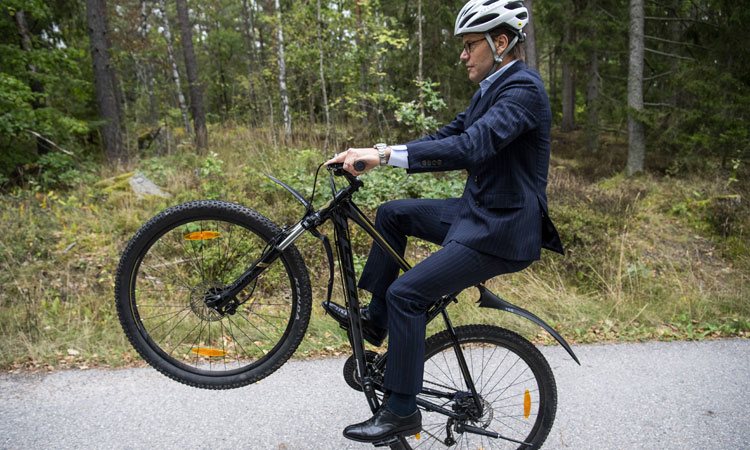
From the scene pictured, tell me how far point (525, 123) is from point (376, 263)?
3.41ft

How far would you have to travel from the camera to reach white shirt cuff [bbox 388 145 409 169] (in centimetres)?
188

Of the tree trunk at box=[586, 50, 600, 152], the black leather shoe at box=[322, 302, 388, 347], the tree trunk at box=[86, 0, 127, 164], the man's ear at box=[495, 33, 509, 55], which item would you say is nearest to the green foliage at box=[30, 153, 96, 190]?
the tree trunk at box=[86, 0, 127, 164]

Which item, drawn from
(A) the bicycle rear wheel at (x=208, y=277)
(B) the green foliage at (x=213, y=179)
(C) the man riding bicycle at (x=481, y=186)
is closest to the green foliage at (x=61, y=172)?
(B) the green foliage at (x=213, y=179)

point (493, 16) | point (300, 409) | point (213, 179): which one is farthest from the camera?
point (213, 179)

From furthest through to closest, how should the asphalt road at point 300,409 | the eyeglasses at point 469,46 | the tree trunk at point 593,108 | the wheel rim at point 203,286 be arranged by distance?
the tree trunk at point 593,108, the asphalt road at point 300,409, the wheel rim at point 203,286, the eyeglasses at point 469,46

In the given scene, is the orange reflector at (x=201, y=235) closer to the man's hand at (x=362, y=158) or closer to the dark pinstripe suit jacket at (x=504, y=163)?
the man's hand at (x=362, y=158)

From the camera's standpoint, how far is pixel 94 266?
18.7ft

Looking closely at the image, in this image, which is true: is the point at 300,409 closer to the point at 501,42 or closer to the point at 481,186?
the point at 481,186

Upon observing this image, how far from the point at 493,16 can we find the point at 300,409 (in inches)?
96.4

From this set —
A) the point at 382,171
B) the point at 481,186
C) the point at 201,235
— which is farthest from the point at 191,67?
the point at 481,186

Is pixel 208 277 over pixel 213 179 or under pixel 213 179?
under

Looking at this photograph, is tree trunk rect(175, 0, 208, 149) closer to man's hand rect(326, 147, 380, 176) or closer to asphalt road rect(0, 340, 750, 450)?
asphalt road rect(0, 340, 750, 450)

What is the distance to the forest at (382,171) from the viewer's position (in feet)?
15.5

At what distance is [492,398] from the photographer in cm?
286
